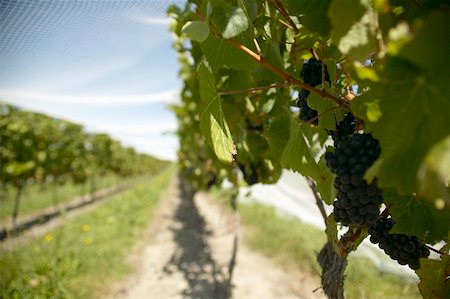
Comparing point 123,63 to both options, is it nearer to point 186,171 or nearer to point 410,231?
point 410,231

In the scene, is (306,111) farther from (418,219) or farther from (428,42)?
(428,42)

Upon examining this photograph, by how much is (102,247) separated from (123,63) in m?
4.87

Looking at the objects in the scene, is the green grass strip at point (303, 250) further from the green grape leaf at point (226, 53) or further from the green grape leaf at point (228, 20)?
the green grape leaf at point (228, 20)

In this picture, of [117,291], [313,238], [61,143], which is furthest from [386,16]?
[61,143]

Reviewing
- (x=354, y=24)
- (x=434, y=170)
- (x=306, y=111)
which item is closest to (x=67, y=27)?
(x=306, y=111)

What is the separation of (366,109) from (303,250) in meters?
6.24

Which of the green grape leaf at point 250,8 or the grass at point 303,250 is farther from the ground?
the green grape leaf at point 250,8

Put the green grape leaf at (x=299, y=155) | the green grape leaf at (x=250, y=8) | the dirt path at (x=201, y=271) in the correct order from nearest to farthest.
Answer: the green grape leaf at (x=250, y=8) → the green grape leaf at (x=299, y=155) → the dirt path at (x=201, y=271)

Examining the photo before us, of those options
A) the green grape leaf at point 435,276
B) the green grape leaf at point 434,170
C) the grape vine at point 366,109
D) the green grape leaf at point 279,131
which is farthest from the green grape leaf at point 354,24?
the green grape leaf at point 435,276

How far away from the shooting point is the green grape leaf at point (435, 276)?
39.6 inches

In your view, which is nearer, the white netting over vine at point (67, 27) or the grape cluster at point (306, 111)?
the grape cluster at point (306, 111)

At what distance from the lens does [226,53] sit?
1051mm

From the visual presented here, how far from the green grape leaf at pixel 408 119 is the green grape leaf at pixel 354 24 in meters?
0.06

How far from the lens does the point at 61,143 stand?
16328 millimetres
